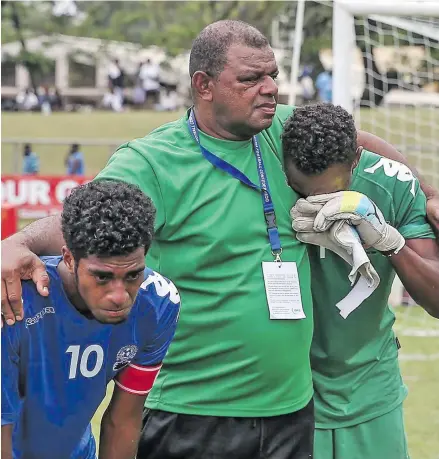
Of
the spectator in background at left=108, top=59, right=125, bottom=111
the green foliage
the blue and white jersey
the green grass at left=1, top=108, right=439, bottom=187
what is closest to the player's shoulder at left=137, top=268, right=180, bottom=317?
the blue and white jersey

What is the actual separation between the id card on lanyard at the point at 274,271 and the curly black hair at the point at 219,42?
29 cm

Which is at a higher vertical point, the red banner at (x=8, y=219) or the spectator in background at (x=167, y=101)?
the red banner at (x=8, y=219)

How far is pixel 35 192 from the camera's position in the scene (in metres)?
16.4

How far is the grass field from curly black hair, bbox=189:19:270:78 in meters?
3.33

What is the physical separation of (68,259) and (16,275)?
0.16 meters

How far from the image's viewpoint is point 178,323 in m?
3.59

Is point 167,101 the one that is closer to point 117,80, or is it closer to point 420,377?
point 117,80

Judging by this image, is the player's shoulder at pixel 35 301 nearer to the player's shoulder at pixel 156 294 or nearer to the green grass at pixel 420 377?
the player's shoulder at pixel 156 294

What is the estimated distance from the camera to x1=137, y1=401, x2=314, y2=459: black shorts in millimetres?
3592

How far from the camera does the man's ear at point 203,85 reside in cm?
370

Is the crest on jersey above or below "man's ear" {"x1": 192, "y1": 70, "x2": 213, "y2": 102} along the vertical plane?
below

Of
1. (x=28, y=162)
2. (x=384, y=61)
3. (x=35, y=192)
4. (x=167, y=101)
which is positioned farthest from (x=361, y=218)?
(x=167, y=101)

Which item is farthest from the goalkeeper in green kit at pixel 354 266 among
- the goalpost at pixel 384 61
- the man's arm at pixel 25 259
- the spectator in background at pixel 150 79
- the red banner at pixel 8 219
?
the spectator in background at pixel 150 79

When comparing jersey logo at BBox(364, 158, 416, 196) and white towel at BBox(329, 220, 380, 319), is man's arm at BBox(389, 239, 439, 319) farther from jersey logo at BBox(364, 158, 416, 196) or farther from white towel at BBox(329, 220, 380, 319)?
jersey logo at BBox(364, 158, 416, 196)
